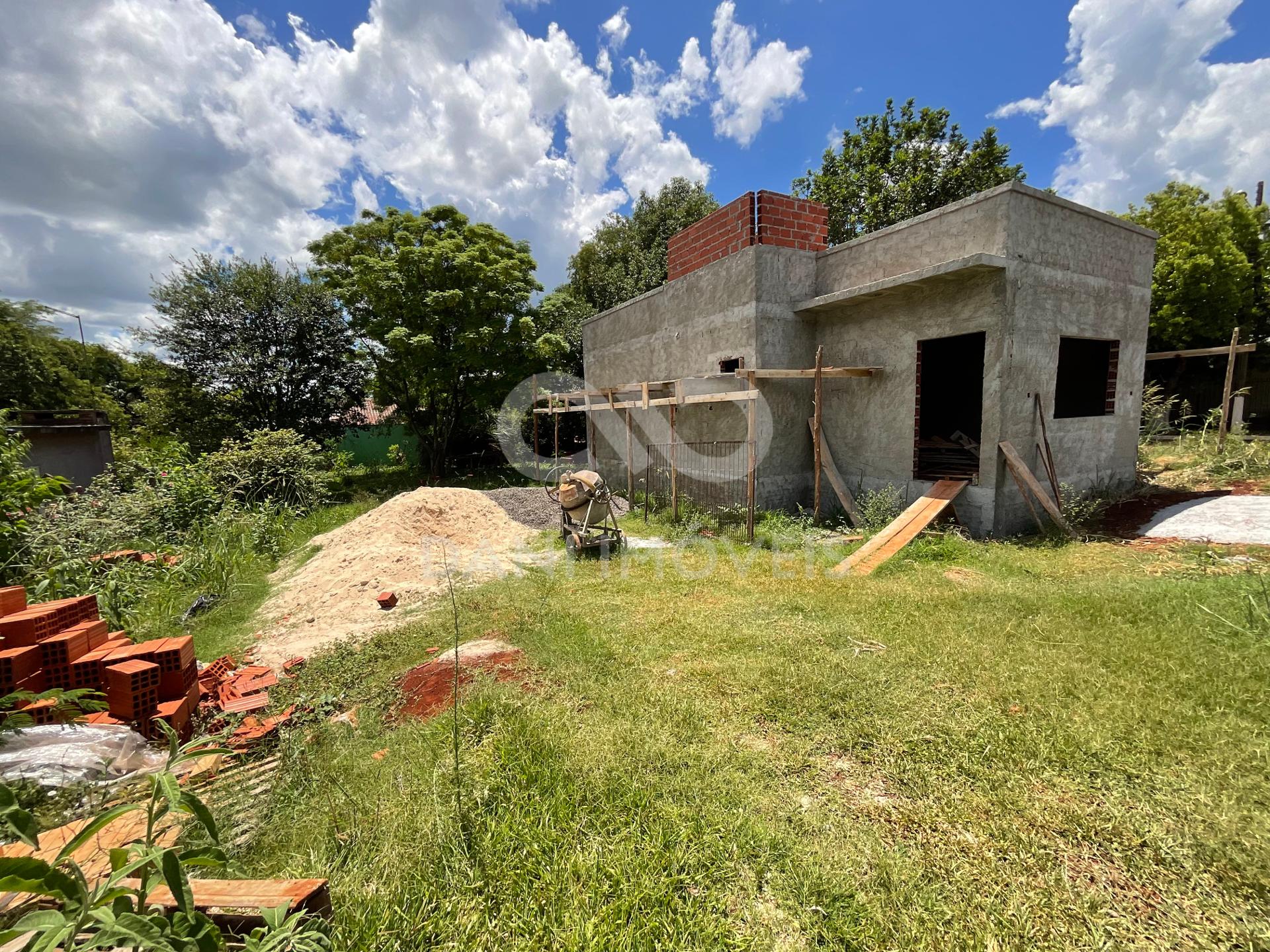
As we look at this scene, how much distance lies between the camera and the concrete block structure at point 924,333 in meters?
6.06

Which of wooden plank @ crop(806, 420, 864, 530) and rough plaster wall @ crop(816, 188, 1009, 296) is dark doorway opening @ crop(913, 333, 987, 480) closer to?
wooden plank @ crop(806, 420, 864, 530)

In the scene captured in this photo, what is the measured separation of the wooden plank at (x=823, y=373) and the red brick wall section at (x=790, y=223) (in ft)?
7.40

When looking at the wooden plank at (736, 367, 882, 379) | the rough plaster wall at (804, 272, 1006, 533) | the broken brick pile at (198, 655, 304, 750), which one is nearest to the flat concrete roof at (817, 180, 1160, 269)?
the rough plaster wall at (804, 272, 1006, 533)

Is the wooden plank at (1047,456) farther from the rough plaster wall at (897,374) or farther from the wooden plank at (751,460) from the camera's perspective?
the wooden plank at (751,460)

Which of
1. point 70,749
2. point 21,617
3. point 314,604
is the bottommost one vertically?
point 314,604

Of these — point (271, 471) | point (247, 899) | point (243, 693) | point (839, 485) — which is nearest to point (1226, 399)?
point (839, 485)

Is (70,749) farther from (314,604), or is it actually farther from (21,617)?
(314,604)

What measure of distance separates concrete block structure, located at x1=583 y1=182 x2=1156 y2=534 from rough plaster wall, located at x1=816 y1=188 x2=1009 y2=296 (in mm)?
19

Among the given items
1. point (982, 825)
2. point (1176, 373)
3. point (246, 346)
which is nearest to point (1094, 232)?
point (982, 825)

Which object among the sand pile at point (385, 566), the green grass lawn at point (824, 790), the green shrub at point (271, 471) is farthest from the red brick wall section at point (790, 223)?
the green shrub at point (271, 471)

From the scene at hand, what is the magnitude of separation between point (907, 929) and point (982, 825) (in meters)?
0.66

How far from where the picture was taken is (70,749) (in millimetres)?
2459

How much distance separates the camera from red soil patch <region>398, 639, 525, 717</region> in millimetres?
3170

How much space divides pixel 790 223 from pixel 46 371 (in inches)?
990
